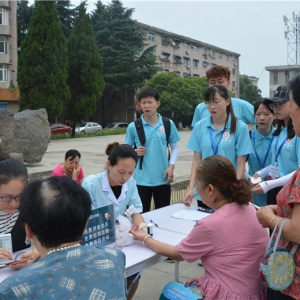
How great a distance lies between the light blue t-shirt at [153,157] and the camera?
140 inches

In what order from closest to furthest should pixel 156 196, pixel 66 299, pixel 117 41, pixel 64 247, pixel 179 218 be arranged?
pixel 66 299
pixel 64 247
pixel 179 218
pixel 156 196
pixel 117 41

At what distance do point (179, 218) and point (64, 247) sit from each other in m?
1.76

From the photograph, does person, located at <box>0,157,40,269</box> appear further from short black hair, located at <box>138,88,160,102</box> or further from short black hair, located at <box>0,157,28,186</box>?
short black hair, located at <box>138,88,160,102</box>

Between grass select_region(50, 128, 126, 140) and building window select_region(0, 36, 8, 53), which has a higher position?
building window select_region(0, 36, 8, 53)

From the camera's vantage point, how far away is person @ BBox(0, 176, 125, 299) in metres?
1.06

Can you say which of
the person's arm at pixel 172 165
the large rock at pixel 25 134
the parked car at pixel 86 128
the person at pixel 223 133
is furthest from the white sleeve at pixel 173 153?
the parked car at pixel 86 128

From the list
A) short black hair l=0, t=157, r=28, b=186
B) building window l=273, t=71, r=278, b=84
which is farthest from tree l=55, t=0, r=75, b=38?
short black hair l=0, t=157, r=28, b=186

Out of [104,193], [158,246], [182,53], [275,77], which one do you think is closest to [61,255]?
[158,246]

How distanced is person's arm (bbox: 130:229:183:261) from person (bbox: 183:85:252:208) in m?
0.96

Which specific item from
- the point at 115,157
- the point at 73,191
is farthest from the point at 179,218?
the point at 73,191

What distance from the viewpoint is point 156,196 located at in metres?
3.63

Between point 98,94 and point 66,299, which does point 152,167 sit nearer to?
point 66,299

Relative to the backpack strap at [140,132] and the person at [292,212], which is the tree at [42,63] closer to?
the backpack strap at [140,132]

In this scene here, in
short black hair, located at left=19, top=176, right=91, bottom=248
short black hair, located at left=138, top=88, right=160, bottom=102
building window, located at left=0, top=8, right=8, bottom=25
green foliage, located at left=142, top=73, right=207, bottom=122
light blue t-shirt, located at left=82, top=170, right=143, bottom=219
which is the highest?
building window, located at left=0, top=8, right=8, bottom=25
